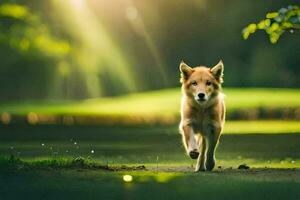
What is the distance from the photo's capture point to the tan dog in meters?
9.23

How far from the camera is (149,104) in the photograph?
77.4ft

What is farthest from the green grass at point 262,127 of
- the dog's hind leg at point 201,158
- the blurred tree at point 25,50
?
the blurred tree at point 25,50

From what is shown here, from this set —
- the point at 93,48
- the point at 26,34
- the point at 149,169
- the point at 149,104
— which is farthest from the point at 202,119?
the point at 26,34

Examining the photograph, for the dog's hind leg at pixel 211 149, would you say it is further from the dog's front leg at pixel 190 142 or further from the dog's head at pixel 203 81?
the dog's head at pixel 203 81

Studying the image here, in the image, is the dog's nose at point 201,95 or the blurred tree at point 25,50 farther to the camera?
the blurred tree at point 25,50

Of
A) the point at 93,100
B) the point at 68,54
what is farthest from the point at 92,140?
the point at 68,54

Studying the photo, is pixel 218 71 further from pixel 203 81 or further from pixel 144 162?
pixel 144 162

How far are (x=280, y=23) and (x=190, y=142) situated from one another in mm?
1680

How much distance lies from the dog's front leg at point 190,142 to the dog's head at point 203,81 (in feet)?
1.07

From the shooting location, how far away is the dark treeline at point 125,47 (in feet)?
94.5

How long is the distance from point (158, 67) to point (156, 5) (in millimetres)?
3248

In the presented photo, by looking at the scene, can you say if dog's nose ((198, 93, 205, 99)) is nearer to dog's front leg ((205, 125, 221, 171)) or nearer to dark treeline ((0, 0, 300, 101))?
dog's front leg ((205, 125, 221, 171))

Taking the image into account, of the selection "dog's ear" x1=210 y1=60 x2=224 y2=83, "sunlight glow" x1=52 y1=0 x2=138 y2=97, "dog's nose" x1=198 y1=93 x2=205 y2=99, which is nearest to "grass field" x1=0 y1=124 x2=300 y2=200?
"dog's nose" x1=198 y1=93 x2=205 y2=99

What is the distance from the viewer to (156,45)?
103 feet
